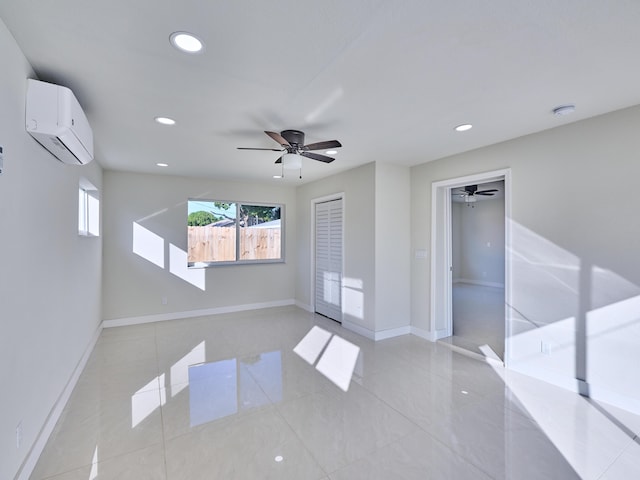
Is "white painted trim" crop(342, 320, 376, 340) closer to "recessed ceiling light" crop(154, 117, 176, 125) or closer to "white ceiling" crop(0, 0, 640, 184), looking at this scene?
"white ceiling" crop(0, 0, 640, 184)

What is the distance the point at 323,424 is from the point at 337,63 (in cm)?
253

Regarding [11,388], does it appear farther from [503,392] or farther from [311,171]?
[311,171]

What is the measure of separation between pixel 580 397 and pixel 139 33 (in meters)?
4.21

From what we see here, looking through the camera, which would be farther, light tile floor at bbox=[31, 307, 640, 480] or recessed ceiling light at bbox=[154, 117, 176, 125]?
recessed ceiling light at bbox=[154, 117, 176, 125]

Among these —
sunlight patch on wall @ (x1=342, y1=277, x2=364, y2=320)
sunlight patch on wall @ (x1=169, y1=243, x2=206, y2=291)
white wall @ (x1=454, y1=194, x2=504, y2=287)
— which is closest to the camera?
sunlight patch on wall @ (x1=342, y1=277, x2=364, y2=320)

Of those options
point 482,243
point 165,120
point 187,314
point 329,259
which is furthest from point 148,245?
point 482,243

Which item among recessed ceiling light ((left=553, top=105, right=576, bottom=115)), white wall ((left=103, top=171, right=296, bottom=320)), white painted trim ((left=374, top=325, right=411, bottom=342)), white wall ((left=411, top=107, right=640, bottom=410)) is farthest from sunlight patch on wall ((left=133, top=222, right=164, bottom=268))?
recessed ceiling light ((left=553, top=105, right=576, bottom=115))

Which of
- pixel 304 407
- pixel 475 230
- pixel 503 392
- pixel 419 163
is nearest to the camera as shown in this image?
pixel 304 407

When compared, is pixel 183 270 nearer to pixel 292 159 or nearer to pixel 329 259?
pixel 329 259

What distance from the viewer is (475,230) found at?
9.10 m

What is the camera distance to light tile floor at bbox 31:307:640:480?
1.90 m

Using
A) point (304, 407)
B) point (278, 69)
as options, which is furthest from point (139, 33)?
point (304, 407)

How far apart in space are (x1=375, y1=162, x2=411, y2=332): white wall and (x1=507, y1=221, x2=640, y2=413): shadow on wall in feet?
4.72

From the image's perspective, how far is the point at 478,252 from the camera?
905cm
